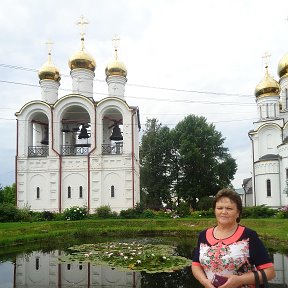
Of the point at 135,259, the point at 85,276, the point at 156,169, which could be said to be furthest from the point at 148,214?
the point at 85,276

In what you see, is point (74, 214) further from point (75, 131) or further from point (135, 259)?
point (135, 259)

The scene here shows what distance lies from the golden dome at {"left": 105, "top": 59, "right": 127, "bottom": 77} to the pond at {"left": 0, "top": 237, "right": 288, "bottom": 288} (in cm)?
2215

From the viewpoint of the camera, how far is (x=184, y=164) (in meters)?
40.7

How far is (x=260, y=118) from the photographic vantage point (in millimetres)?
36688

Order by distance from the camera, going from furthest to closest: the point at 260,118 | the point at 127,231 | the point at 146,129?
1. the point at 146,129
2. the point at 260,118
3. the point at 127,231

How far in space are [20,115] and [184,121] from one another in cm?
1769

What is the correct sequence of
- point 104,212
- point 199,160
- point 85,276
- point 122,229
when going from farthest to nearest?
point 199,160 → point 104,212 → point 122,229 → point 85,276

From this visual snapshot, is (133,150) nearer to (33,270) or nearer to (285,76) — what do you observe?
(285,76)

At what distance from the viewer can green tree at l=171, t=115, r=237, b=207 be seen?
39938 millimetres

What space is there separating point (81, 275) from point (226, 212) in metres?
7.89

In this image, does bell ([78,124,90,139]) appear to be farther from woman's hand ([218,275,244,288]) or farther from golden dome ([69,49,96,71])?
woman's hand ([218,275,244,288])

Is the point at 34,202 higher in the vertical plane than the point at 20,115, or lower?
lower

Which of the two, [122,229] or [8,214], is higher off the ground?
[8,214]

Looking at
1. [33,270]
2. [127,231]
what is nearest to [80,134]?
[127,231]
